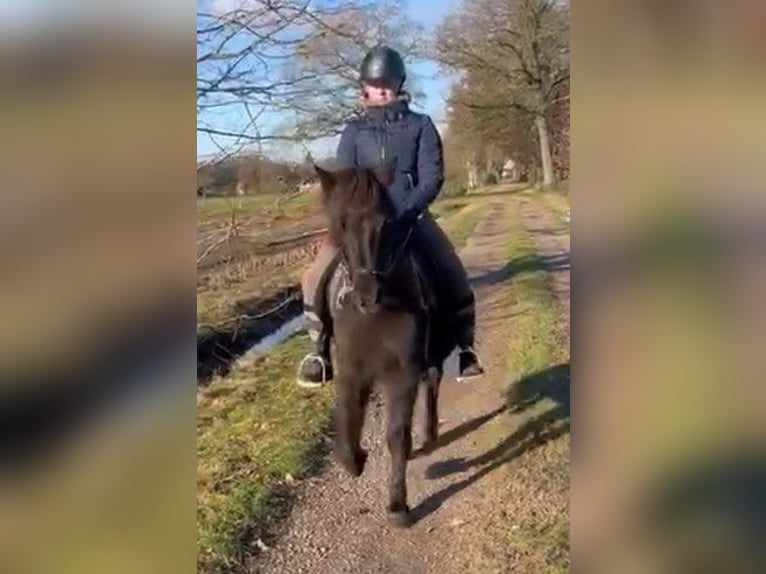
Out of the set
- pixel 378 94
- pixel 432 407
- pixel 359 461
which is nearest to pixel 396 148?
pixel 378 94

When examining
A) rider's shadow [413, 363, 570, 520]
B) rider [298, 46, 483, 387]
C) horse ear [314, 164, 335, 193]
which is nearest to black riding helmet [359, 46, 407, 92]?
rider [298, 46, 483, 387]

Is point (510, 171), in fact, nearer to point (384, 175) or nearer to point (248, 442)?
point (384, 175)

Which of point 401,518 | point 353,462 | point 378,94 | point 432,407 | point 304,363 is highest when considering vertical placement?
point 378,94

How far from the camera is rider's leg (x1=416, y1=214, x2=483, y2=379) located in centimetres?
228

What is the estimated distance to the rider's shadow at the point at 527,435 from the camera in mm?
2301

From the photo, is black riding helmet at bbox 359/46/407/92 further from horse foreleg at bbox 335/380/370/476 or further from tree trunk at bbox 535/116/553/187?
horse foreleg at bbox 335/380/370/476

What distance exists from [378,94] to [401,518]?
94 centimetres

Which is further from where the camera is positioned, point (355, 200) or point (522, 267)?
point (522, 267)

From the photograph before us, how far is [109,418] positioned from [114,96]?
672mm

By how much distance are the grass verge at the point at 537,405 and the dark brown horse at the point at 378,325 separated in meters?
0.18

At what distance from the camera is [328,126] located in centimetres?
226

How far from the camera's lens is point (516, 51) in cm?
227

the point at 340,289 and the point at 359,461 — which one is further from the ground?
the point at 340,289

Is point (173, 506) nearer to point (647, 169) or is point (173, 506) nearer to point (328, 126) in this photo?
point (328, 126)
